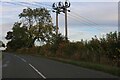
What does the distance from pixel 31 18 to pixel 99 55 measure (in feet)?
233

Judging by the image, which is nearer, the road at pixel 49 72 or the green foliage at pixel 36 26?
the road at pixel 49 72

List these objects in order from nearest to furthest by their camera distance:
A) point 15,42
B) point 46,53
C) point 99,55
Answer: point 99,55, point 46,53, point 15,42

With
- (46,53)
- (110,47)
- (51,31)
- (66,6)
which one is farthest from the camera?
(51,31)

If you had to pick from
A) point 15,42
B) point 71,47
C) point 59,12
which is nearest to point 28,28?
point 15,42

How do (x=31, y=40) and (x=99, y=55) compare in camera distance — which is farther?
(x=31, y=40)

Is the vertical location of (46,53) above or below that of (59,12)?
below

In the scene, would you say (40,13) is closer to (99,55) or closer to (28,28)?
(28,28)

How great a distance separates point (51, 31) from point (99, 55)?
65.0 meters

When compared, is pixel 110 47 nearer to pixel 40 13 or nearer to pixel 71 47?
pixel 71 47

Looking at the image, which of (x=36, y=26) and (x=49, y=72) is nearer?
(x=49, y=72)

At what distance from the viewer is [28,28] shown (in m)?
102

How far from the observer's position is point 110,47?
102 feet

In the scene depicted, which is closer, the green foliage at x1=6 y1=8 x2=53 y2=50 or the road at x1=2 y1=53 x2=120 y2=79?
the road at x1=2 y1=53 x2=120 y2=79

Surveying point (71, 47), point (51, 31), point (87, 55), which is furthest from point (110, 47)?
point (51, 31)
